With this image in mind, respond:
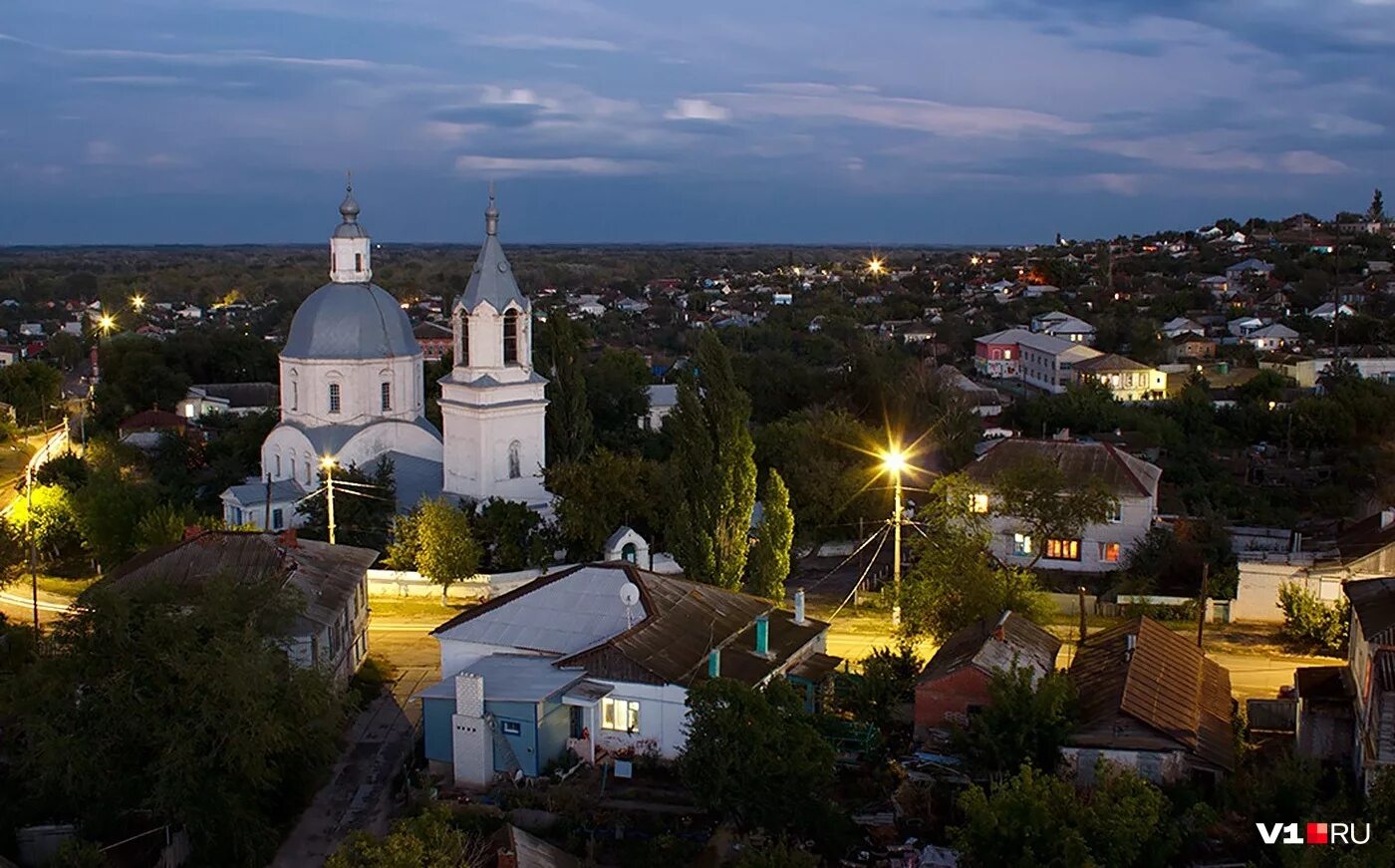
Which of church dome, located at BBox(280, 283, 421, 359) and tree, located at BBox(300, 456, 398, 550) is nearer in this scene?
tree, located at BBox(300, 456, 398, 550)

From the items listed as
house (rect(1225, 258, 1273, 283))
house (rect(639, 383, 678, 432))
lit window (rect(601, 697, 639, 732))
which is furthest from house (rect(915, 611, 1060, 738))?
house (rect(1225, 258, 1273, 283))

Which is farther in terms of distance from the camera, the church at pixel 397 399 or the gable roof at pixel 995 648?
the church at pixel 397 399

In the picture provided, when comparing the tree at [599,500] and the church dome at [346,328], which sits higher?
the church dome at [346,328]

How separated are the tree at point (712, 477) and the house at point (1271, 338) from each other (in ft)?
179

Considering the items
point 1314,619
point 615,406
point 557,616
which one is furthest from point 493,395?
point 1314,619

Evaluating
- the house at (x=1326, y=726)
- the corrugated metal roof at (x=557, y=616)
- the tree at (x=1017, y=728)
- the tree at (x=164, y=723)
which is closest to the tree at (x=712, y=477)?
the corrugated metal roof at (x=557, y=616)

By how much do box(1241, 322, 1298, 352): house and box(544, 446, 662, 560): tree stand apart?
173 feet

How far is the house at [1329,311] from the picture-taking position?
8363 centimetres

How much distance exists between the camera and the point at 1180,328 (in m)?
84.0

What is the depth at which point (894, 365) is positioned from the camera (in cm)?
5600

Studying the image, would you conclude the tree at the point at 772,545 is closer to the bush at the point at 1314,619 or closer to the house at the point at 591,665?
the house at the point at 591,665

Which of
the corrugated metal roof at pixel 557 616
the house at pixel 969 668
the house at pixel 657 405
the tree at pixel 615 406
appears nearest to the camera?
the house at pixel 969 668

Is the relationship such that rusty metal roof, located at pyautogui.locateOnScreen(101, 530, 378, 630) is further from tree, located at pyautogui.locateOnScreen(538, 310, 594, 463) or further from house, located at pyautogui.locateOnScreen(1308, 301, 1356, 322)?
Result: house, located at pyautogui.locateOnScreen(1308, 301, 1356, 322)

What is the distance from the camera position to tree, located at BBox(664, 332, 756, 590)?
30531 mm
